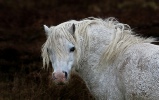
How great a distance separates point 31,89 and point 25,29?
19.1 ft

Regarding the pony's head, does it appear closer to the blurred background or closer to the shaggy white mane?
the shaggy white mane

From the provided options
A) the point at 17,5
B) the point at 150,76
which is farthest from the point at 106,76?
the point at 17,5

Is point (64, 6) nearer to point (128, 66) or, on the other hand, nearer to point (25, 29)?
point (25, 29)

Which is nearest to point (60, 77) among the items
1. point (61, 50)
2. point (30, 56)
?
point (61, 50)

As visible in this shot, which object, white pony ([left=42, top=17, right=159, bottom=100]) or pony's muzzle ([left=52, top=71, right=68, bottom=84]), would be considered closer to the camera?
white pony ([left=42, top=17, right=159, bottom=100])

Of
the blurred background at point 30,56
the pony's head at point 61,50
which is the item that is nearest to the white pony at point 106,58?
the pony's head at point 61,50

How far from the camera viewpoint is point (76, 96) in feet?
24.3

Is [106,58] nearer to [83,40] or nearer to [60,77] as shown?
[83,40]

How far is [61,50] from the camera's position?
18.2 feet

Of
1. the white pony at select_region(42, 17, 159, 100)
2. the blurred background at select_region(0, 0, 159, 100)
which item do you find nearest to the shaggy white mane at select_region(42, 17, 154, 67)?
the white pony at select_region(42, 17, 159, 100)

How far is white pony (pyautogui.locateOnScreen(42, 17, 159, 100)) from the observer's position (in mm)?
5203

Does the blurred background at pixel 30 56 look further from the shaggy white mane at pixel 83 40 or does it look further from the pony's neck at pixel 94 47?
the shaggy white mane at pixel 83 40

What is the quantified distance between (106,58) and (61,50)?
718mm

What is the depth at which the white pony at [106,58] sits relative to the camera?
205 inches
